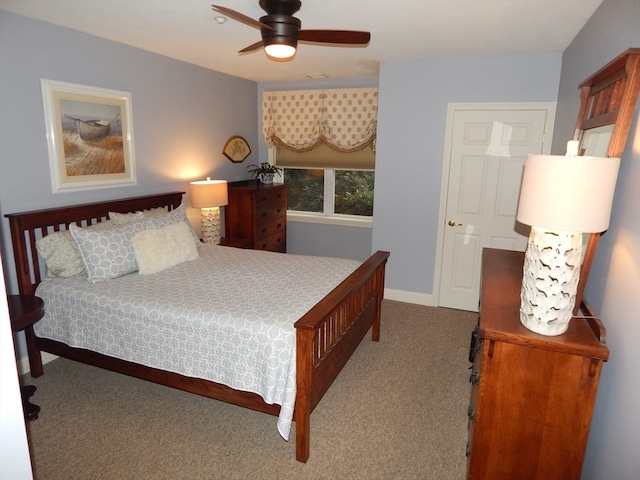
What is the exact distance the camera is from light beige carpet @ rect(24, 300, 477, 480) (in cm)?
216

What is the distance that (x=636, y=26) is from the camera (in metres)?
1.68

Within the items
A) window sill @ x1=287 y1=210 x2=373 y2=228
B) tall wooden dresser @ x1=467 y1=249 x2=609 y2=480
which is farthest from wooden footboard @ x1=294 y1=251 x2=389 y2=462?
window sill @ x1=287 y1=210 x2=373 y2=228

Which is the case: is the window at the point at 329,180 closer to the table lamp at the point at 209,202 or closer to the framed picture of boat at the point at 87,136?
the table lamp at the point at 209,202

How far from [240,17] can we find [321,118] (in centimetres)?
319

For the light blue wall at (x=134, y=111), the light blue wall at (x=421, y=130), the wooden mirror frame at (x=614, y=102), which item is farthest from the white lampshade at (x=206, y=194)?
the wooden mirror frame at (x=614, y=102)

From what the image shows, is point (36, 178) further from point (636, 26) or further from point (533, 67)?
point (533, 67)

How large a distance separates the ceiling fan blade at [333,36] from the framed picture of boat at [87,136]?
1932 millimetres

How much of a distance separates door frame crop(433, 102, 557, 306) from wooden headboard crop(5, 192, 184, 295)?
121 inches

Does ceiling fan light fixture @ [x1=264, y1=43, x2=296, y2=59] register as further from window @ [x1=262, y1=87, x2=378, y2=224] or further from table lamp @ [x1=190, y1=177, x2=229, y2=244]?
window @ [x1=262, y1=87, x2=378, y2=224]

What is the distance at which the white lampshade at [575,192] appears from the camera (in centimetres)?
138

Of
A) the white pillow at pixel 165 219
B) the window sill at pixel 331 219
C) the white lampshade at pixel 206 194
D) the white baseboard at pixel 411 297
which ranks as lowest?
the white baseboard at pixel 411 297

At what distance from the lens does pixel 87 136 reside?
3293 millimetres

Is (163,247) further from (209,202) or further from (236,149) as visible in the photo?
(236,149)

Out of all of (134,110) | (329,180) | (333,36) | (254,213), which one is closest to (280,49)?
(333,36)
